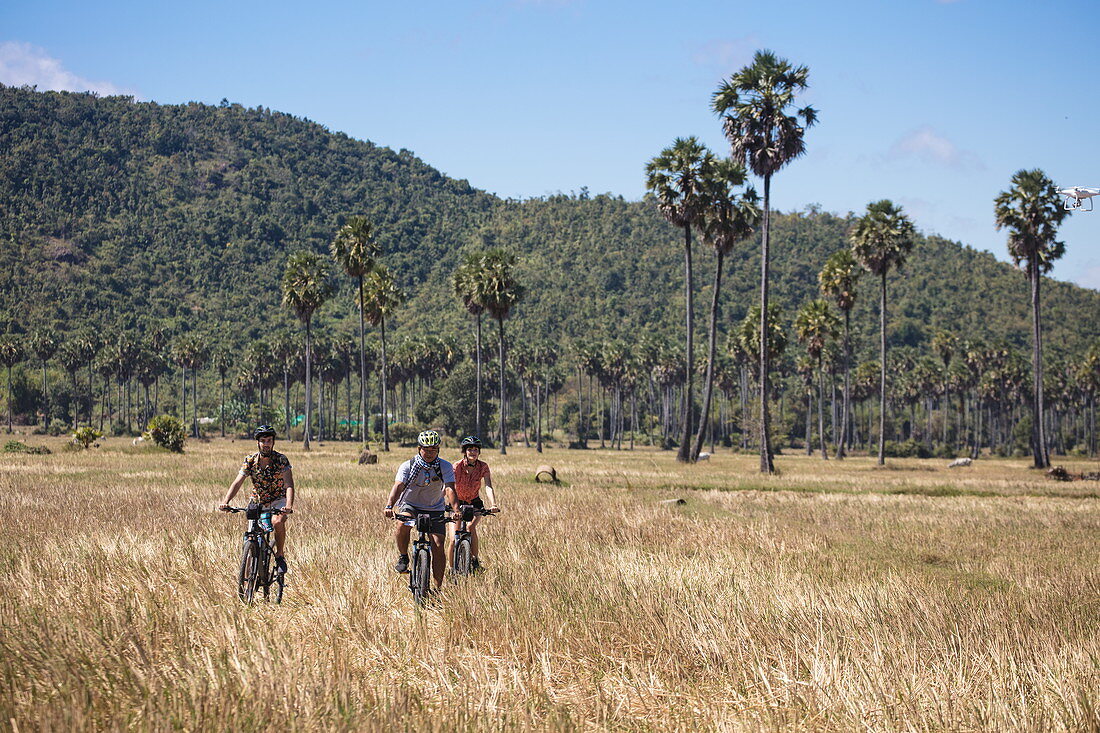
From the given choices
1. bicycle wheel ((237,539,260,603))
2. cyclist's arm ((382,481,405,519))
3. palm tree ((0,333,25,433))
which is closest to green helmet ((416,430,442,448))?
cyclist's arm ((382,481,405,519))

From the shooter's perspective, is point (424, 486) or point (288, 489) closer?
point (424, 486)

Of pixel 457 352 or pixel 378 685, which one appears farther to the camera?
pixel 457 352

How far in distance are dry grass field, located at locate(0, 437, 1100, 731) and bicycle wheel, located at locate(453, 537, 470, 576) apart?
25cm

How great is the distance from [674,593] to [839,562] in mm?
4855

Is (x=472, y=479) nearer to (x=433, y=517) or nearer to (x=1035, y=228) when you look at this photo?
(x=433, y=517)

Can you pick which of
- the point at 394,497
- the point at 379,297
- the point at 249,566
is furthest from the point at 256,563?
the point at 379,297

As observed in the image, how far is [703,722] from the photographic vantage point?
7.21m

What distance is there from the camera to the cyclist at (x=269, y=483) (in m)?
12.1

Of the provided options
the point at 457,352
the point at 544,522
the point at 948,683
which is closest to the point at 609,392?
the point at 457,352

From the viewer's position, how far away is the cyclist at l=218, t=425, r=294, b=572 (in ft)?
39.8

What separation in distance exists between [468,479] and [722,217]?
47.9 metres

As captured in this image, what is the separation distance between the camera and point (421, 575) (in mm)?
11141

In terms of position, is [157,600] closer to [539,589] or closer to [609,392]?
[539,589]

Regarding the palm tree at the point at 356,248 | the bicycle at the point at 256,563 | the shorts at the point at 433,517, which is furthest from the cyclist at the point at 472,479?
the palm tree at the point at 356,248
